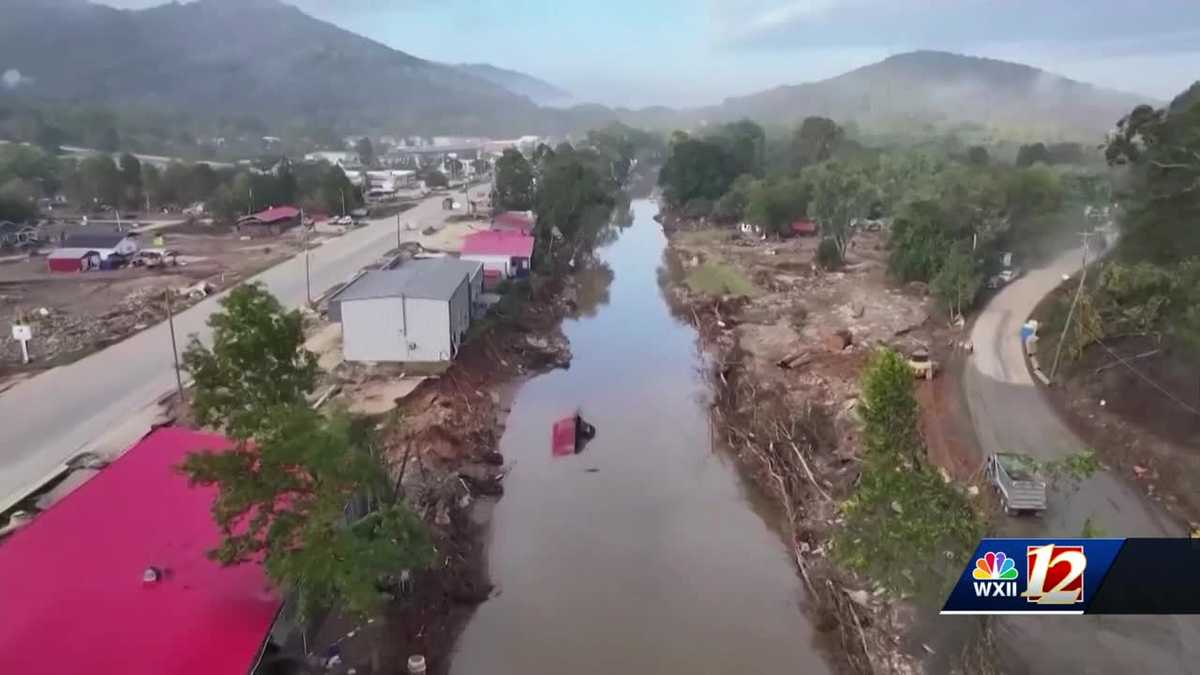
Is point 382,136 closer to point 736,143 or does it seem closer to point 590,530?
point 736,143

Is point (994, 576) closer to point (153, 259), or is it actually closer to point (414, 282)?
point (414, 282)

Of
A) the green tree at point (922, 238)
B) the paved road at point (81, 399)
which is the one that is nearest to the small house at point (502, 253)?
the paved road at point (81, 399)

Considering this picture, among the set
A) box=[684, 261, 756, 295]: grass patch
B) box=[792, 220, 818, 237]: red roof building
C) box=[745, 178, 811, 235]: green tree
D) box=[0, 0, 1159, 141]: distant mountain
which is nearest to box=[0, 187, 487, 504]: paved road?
box=[684, 261, 756, 295]: grass patch

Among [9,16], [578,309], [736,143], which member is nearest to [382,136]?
[9,16]

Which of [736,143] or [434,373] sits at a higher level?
[736,143]

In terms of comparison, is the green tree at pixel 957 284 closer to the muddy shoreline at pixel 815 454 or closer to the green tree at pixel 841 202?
the muddy shoreline at pixel 815 454

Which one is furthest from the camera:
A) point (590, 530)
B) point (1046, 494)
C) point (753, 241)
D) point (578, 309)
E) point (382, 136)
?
point (382, 136)
